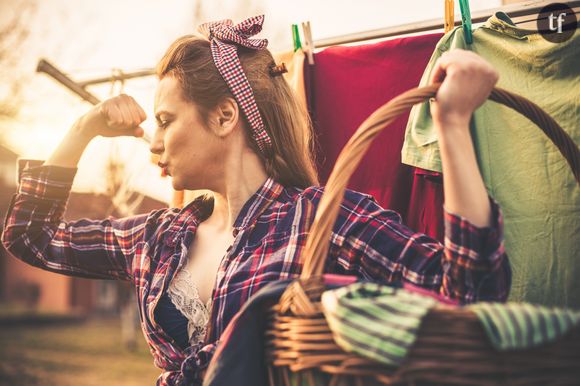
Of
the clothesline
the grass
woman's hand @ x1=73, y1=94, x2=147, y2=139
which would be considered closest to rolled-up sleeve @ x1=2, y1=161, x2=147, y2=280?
woman's hand @ x1=73, y1=94, x2=147, y2=139

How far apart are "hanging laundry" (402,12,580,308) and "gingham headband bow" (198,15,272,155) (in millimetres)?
356

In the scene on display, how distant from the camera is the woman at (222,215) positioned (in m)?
0.95

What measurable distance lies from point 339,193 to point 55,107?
212 inches

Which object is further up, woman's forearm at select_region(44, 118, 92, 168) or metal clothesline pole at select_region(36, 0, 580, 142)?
metal clothesline pole at select_region(36, 0, 580, 142)

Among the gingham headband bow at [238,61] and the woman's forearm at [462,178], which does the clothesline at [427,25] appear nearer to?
the gingham headband bow at [238,61]

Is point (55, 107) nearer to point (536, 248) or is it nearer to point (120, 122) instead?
point (120, 122)

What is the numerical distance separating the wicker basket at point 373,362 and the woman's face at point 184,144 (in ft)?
1.95

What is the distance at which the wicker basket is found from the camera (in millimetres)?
684

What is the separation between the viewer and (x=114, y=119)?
5.28 feet

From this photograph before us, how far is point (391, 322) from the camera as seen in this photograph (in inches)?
27.7

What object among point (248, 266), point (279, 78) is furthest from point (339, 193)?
point (279, 78)

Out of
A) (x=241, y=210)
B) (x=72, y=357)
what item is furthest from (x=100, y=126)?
(x=72, y=357)
